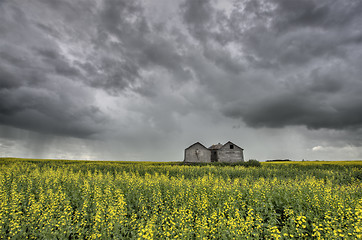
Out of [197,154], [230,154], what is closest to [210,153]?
[197,154]

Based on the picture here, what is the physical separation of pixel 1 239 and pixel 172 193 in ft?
22.9

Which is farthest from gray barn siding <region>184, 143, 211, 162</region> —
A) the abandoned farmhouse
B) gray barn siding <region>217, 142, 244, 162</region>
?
gray barn siding <region>217, 142, 244, 162</region>

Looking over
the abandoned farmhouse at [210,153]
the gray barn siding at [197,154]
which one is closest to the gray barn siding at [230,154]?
the abandoned farmhouse at [210,153]

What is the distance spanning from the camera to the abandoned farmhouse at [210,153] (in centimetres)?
4984

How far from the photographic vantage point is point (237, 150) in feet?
168

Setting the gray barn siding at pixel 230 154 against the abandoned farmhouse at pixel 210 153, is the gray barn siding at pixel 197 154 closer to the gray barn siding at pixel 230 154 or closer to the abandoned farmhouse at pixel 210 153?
Result: the abandoned farmhouse at pixel 210 153

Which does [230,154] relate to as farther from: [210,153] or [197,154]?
[197,154]

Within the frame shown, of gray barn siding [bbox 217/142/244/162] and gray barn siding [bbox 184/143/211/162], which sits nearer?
gray barn siding [bbox 184/143/211/162]

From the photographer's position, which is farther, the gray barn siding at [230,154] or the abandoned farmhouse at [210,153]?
the gray barn siding at [230,154]

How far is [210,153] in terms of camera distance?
5047cm

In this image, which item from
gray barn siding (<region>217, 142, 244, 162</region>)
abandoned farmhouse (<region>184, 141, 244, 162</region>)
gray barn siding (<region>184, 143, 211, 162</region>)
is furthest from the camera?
gray barn siding (<region>217, 142, 244, 162</region>)

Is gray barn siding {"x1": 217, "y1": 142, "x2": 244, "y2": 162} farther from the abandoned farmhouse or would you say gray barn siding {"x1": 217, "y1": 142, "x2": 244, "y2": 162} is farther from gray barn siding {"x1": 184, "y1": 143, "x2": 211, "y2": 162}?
gray barn siding {"x1": 184, "y1": 143, "x2": 211, "y2": 162}

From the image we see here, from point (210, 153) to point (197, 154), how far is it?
135 inches

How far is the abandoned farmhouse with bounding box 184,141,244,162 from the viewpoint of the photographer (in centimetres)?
4984
